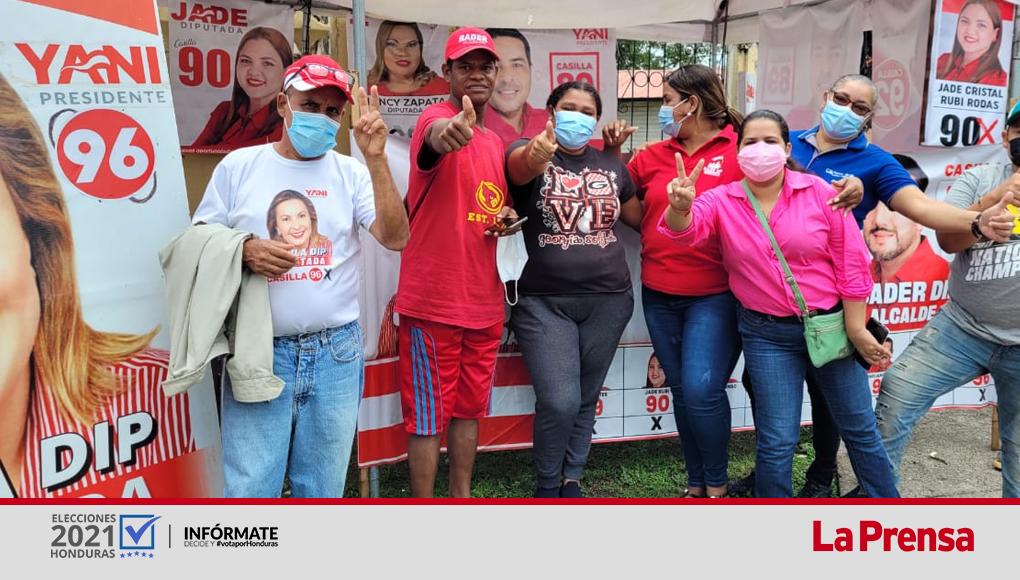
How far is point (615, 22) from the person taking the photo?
4.40 meters

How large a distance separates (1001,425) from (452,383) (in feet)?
6.99

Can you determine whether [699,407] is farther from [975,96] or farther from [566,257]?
[975,96]

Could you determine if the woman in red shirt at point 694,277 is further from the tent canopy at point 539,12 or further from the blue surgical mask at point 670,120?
the tent canopy at point 539,12

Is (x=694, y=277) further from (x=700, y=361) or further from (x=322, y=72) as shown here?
(x=322, y=72)

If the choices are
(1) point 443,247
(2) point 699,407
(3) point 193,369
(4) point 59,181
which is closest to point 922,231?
(2) point 699,407

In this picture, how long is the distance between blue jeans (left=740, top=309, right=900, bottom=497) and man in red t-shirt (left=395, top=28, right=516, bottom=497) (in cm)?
103

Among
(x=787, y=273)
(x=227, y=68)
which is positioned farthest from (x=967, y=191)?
(x=227, y=68)

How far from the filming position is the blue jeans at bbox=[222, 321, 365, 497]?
7.37 feet

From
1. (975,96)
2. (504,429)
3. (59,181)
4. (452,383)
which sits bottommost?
(504,429)

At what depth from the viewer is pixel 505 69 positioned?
4379 mm

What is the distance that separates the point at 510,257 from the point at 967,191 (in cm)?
174

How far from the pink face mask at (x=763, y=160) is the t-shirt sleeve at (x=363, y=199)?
1.36m

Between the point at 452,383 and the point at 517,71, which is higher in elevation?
the point at 517,71

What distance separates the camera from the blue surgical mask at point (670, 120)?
10.4ft
